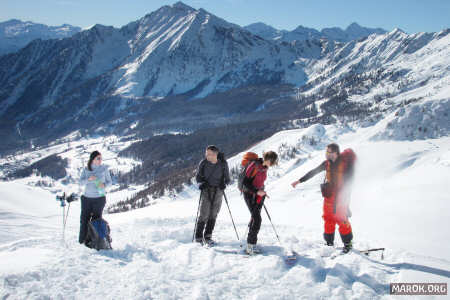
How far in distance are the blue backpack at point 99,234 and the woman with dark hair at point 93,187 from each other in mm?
278

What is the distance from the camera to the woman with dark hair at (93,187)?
8820 millimetres

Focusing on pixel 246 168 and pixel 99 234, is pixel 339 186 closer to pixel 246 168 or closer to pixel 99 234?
pixel 246 168

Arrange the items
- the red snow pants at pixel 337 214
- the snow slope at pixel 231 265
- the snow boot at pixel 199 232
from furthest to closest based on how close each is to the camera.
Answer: the snow boot at pixel 199 232
the red snow pants at pixel 337 214
the snow slope at pixel 231 265

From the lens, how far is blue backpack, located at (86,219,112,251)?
8711mm

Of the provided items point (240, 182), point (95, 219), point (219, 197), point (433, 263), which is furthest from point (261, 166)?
point (95, 219)

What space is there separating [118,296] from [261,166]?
4674mm

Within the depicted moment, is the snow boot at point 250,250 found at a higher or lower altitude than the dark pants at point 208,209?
lower

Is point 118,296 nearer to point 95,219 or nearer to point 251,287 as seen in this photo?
point 251,287

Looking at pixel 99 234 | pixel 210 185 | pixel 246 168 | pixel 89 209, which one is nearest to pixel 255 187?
pixel 246 168

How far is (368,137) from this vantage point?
4294 cm

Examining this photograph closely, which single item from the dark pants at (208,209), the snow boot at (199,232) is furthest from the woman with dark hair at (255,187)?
the snow boot at (199,232)

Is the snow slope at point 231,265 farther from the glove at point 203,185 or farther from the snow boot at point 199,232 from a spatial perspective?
the glove at point 203,185

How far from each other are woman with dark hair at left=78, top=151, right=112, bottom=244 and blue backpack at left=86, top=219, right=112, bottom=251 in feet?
0.91

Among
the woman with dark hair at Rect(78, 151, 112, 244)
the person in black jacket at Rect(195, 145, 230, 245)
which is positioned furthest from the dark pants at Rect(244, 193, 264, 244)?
the woman with dark hair at Rect(78, 151, 112, 244)
